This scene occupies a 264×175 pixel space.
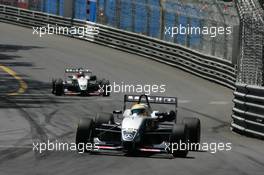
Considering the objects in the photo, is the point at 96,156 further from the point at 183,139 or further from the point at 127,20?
the point at 127,20

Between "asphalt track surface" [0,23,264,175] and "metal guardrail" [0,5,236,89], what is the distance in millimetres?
514

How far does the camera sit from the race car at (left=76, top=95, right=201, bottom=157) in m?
12.6

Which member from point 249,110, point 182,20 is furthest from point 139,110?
point 182,20

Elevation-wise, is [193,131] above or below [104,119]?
below

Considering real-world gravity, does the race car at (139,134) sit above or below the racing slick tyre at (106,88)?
above

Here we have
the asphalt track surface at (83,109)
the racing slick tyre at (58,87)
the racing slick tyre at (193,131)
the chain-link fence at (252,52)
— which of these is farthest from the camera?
the racing slick tyre at (58,87)

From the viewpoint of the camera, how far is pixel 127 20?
40438mm

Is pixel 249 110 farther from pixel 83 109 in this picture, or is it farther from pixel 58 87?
pixel 58 87

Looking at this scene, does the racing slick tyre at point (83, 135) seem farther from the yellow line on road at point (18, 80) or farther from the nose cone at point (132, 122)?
the yellow line on road at point (18, 80)

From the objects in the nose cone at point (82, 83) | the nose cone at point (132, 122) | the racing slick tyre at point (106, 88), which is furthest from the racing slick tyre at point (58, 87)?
the nose cone at point (132, 122)

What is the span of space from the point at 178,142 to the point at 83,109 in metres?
8.59

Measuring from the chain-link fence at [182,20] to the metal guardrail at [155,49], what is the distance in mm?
353

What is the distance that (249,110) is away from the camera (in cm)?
1722

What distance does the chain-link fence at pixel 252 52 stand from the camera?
18781mm
